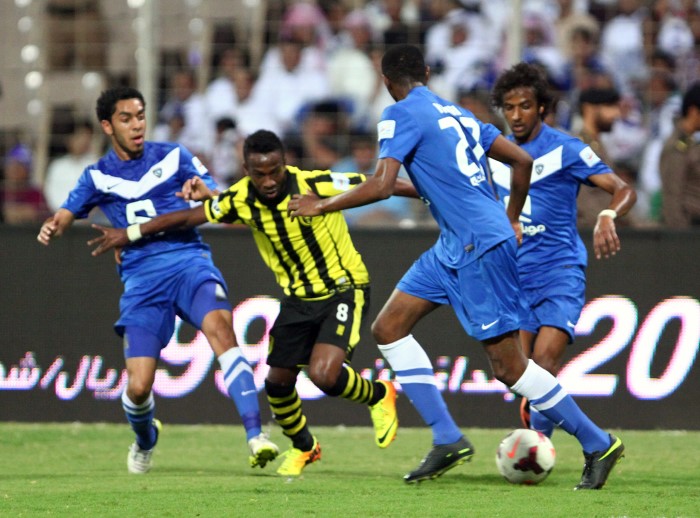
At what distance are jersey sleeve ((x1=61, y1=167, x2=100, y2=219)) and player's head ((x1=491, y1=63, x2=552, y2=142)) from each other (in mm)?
2544

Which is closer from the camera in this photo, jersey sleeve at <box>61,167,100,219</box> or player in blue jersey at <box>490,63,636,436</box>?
player in blue jersey at <box>490,63,636,436</box>

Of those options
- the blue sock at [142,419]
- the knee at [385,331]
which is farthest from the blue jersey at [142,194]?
the knee at [385,331]

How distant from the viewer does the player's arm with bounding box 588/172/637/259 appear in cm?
630

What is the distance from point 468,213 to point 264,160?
1.26 m

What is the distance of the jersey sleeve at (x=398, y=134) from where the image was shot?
6.05 metres

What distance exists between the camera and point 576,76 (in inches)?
443

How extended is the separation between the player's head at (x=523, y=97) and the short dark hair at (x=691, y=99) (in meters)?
2.70

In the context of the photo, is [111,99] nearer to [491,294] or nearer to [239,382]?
[239,382]

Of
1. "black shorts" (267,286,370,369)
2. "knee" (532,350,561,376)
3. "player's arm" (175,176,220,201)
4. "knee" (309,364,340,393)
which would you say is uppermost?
"player's arm" (175,176,220,201)

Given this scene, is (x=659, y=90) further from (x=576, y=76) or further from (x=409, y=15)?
(x=409, y=15)

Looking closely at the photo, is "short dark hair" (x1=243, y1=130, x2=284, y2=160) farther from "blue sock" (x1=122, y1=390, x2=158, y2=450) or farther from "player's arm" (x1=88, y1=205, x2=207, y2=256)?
"blue sock" (x1=122, y1=390, x2=158, y2=450)


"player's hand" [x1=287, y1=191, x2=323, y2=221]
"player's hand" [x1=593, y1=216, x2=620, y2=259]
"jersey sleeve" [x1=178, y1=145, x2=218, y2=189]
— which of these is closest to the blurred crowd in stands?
"jersey sleeve" [x1=178, y1=145, x2=218, y2=189]

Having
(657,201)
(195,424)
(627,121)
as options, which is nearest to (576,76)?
(627,121)

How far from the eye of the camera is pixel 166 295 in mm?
7629
